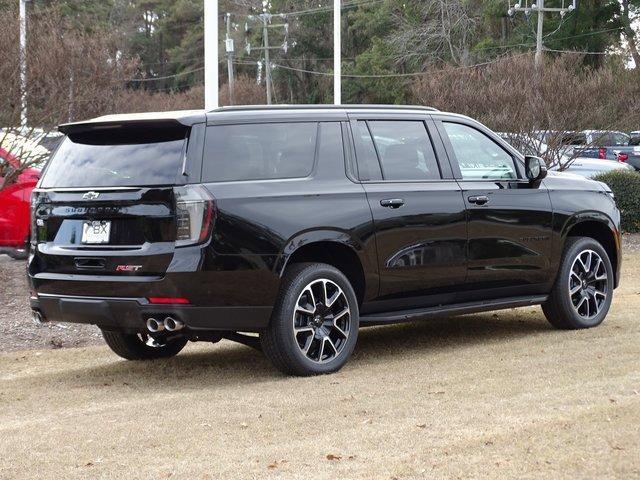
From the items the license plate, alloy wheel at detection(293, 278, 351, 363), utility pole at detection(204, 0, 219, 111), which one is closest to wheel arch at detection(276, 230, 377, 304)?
alloy wheel at detection(293, 278, 351, 363)

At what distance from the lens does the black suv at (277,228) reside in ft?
24.2

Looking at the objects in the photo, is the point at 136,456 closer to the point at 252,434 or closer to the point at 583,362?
the point at 252,434

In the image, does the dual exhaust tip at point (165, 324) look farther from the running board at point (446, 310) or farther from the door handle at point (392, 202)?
the door handle at point (392, 202)

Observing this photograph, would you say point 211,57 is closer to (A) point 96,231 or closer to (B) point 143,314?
(A) point 96,231

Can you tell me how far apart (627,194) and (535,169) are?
11.7m

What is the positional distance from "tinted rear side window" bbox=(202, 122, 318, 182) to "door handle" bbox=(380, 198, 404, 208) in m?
0.59

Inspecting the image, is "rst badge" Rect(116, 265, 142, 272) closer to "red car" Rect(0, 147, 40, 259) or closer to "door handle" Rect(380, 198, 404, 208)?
"door handle" Rect(380, 198, 404, 208)

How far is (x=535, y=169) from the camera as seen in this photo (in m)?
9.30

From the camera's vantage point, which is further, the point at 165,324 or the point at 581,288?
the point at 581,288

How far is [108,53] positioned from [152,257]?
16.7 m

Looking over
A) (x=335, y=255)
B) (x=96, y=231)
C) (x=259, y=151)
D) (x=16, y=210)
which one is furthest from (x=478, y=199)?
(x=16, y=210)

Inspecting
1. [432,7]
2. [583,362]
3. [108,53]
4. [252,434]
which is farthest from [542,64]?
[432,7]

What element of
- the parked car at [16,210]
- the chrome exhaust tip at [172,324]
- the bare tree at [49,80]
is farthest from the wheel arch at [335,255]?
the parked car at [16,210]

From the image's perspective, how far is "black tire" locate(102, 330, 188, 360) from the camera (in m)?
8.75
